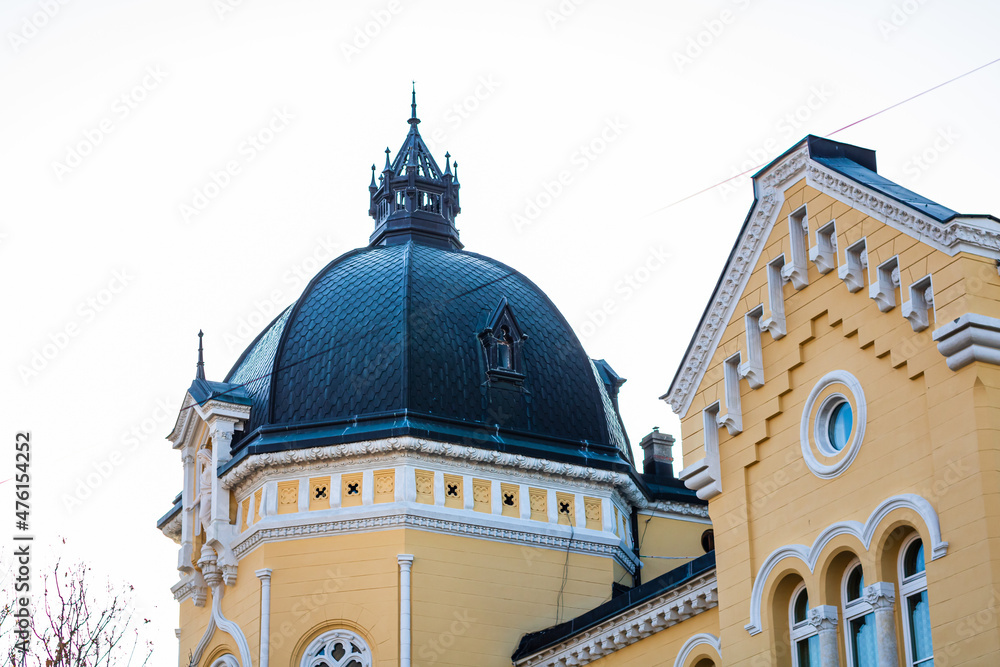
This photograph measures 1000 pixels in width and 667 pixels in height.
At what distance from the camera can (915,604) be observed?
18656 mm

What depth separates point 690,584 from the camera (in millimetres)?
24344

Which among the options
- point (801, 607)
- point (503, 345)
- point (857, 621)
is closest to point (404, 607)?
point (503, 345)

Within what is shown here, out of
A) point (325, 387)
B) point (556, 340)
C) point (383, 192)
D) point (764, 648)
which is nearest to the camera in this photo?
point (764, 648)

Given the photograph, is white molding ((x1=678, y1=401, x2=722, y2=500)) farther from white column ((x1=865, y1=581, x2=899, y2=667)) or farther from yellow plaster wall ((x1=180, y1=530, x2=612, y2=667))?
yellow plaster wall ((x1=180, y1=530, x2=612, y2=667))

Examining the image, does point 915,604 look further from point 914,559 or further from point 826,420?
point 826,420

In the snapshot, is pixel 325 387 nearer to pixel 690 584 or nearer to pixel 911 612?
pixel 690 584

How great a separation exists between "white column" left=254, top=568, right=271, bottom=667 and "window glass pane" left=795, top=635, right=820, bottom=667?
12891 mm

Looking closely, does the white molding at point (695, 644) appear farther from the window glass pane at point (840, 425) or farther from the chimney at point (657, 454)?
the chimney at point (657, 454)

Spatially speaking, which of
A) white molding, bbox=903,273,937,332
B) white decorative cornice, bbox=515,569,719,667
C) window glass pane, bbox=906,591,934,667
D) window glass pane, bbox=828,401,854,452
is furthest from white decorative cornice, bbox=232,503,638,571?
white molding, bbox=903,273,937,332

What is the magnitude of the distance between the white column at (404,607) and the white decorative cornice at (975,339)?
1445 centimetres

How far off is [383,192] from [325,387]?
9215mm

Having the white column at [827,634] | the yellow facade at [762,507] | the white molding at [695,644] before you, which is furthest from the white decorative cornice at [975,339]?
the white molding at [695,644]

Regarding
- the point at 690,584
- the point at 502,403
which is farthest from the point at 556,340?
the point at 690,584

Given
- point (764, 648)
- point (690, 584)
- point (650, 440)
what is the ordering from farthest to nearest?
point (650, 440), point (690, 584), point (764, 648)
